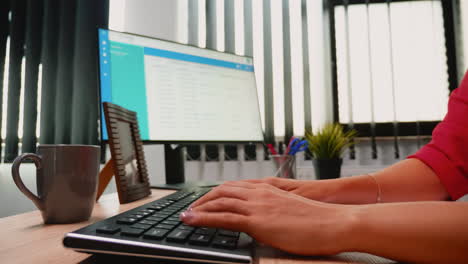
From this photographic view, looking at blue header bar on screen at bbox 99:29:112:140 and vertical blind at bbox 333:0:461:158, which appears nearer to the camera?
blue header bar on screen at bbox 99:29:112:140

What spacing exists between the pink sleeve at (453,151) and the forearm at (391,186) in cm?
2

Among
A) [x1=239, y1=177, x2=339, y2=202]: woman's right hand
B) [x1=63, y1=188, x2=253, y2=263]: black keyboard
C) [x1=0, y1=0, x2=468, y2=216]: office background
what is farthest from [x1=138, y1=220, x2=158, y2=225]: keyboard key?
[x1=0, y1=0, x2=468, y2=216]: office background

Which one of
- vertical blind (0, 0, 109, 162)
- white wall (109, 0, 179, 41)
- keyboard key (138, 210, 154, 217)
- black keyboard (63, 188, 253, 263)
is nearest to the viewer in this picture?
black keyboard (63, 188, 253, 263)

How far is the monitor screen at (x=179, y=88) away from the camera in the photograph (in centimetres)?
94

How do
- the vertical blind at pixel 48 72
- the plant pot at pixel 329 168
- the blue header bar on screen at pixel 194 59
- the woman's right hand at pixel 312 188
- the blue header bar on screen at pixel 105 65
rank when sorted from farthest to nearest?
the vertical blind at pixel 48 72
the plant pot at pixel 329 168
the blue header bar on screen at pixel 194 59
the blue header bar on screen at pixel 105 65
the woman's right hand at pixel 312 188

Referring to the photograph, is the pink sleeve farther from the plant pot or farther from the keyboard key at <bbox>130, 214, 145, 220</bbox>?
the keyboard key at <bbox>130, 214, 145, 220</bbox>

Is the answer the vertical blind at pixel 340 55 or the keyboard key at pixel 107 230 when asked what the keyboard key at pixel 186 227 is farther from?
the vertical blind at pixel 340 55

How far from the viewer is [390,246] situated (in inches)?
12.8

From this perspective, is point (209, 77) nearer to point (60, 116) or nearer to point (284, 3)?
point (284, 3)

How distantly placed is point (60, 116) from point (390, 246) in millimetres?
1788

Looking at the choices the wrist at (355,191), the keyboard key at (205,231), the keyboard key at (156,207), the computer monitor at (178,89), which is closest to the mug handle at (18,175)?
the keyboard key at (156,207)

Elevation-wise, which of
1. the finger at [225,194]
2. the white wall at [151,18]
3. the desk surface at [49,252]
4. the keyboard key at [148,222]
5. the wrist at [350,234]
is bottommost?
the desk surface at [49,252]

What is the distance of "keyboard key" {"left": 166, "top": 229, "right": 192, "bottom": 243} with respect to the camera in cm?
30

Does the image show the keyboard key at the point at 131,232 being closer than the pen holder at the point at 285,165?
Yes
